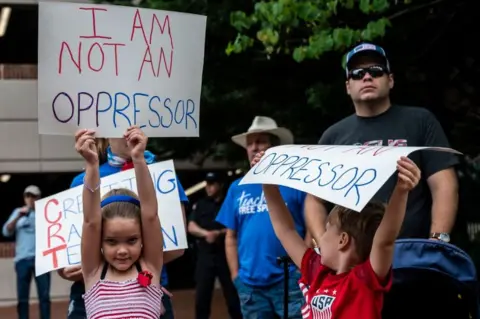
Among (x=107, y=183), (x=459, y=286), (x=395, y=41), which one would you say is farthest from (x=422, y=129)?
(x=395, y=41)

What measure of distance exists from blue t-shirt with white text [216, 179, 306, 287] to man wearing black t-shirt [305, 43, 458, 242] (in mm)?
1231

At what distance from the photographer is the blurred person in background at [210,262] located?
10.3 meters

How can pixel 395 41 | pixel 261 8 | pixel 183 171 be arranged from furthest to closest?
pixel 183 171
pixel 395 41
pixel 261 8

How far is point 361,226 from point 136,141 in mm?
1053

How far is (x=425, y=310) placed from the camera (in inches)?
157

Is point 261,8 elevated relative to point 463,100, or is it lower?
elevated

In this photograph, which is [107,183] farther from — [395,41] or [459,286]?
[395,41]

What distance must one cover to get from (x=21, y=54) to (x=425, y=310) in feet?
52.7

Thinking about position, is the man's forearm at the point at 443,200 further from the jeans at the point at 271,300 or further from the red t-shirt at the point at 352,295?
the jeans at the point at 271,300

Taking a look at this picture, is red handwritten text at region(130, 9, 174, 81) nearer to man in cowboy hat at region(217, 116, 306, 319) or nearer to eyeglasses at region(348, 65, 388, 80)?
eyeglasses at region(348, 65, 388, 80)

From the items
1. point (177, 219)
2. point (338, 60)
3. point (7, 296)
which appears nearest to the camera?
point (177, 219)

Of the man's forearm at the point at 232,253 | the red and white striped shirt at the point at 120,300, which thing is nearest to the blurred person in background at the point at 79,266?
the red and white striped shirt at the point at 120,300

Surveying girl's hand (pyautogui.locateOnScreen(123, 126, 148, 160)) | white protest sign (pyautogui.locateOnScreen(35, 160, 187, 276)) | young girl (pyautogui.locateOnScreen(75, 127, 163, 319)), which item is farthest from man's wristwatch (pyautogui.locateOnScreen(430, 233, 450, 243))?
girl's hand (pyautogui.locateOnScreen(123, 126, 148, 160))

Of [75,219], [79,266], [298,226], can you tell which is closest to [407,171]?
[79,266]
